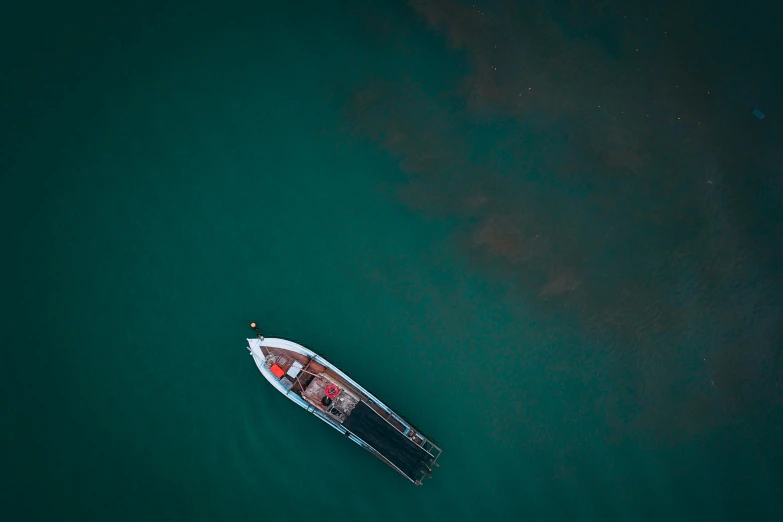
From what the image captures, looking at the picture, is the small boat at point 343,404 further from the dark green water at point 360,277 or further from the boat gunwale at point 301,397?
the dark green water at point 360,277

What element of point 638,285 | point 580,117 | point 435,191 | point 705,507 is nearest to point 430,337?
point 435,191

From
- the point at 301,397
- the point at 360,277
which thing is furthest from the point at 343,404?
the point at 360,277

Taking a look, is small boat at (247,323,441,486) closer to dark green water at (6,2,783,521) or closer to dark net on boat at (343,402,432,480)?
dark net on boat at (343,402,432,480)

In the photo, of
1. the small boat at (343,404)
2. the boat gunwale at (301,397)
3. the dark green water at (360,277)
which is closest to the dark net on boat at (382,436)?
the small boat at (343,404)

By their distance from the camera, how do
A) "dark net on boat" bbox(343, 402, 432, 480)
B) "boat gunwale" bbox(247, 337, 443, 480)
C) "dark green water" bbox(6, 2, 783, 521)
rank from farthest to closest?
"dark green water" bbox(6, 2, 783, 521)
"boat gunwale" bbox(247, 337, 443, 480)
"dark net on boat" bbox(343, 402, 432, 480)

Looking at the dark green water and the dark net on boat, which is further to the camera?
the dark green water

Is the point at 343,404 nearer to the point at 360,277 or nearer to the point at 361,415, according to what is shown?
the point at 361,415

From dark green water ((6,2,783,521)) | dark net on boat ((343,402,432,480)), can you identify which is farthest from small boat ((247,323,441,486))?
dark green water ((6,2,783,521))

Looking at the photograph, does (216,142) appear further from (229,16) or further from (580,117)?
(580,117)
